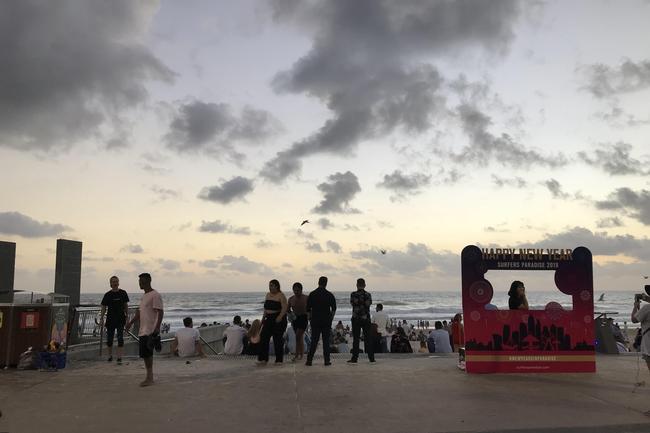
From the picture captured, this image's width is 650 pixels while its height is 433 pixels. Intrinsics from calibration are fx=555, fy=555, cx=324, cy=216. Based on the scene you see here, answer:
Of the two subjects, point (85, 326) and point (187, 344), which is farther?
point (85, 326)

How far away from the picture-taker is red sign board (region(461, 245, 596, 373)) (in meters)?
10.0

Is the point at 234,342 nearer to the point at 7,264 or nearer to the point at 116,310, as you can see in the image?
the point at 116,310

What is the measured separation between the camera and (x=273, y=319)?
1113cm

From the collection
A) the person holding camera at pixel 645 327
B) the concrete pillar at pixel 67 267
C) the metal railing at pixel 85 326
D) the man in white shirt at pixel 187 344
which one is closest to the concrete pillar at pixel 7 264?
the concrete pillar at pixel 67 267

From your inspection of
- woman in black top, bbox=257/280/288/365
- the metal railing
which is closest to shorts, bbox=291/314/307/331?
woman in black top, bbox=257/280/288/365

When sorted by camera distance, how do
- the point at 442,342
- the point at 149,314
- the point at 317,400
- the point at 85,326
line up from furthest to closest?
the point at 85,326 → the point at 442,342 → the point at 149,314 → the point at 317,400

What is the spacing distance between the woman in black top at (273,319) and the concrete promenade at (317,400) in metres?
0.48

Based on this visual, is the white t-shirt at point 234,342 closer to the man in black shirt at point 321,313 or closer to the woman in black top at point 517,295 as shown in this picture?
the man in black shirt at point 321,313

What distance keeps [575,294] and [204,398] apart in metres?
6.84

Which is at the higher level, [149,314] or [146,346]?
[149,314]

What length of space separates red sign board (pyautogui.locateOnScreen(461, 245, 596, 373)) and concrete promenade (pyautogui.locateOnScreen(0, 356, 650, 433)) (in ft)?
1.10

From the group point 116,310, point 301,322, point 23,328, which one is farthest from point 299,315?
point 23,328

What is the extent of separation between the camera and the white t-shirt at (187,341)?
1252 cm

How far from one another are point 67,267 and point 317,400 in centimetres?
1088
